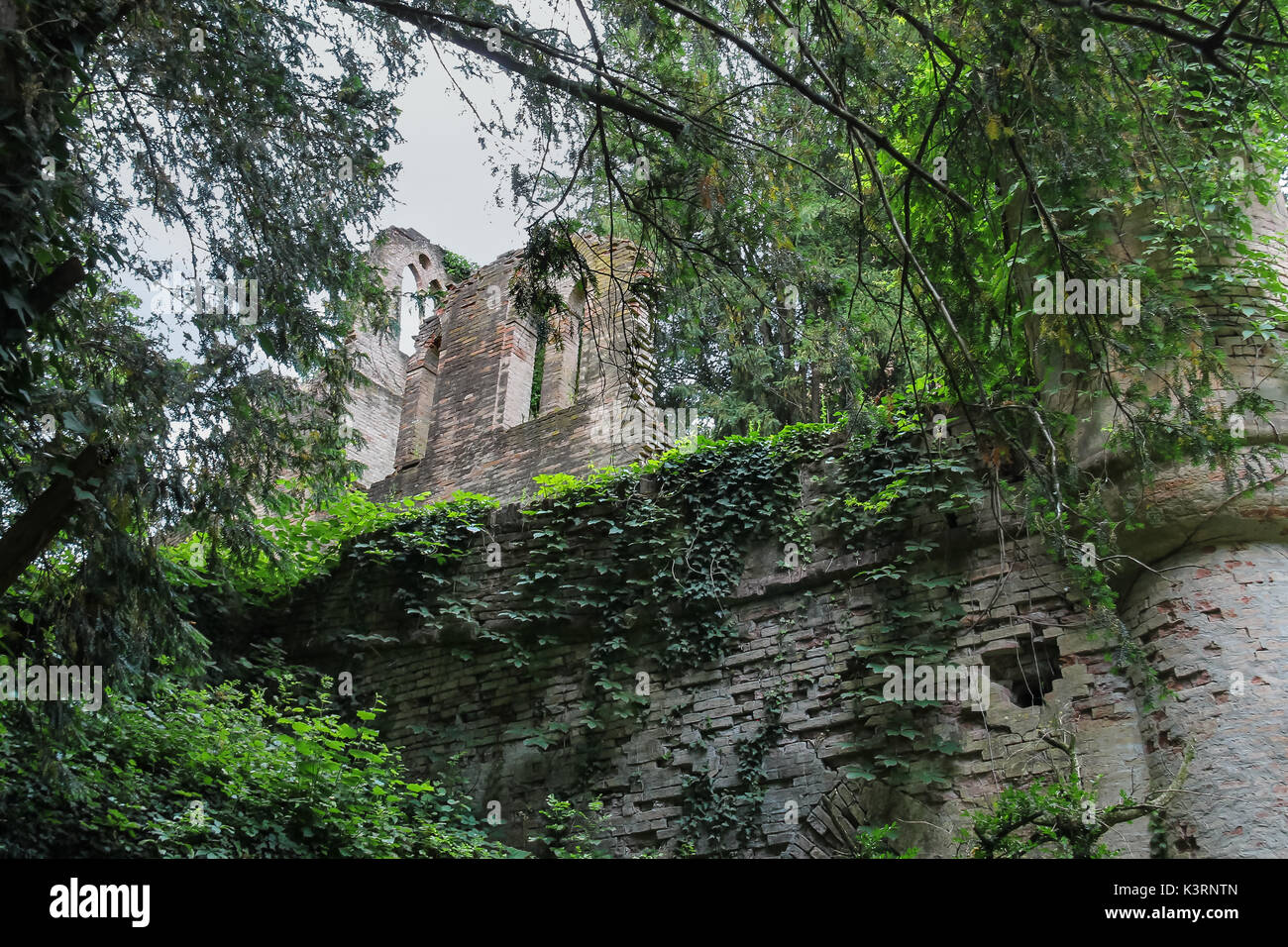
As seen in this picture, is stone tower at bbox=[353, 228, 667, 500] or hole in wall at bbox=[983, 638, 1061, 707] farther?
stone tower at bbox=[353, 228, 667, 500]

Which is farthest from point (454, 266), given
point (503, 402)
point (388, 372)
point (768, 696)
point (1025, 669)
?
point (1025, 669)

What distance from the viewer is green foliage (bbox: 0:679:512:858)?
593cm

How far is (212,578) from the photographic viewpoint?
9875 millimetres

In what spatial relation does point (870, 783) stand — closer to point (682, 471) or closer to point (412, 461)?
point (682, 471)

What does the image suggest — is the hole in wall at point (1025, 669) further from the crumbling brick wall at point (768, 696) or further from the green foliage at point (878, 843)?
the green foliage at point (878, 843)

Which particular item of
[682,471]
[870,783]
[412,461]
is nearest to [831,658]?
[870,783]

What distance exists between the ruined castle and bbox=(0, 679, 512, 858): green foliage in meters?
1.19

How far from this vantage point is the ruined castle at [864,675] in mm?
6352

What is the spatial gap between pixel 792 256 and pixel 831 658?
3.29m

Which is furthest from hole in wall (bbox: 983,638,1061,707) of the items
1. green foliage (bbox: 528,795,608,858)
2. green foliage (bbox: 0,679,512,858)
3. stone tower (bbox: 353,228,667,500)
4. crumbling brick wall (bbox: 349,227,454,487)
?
crumbling brick wall (bbox: 349,227,454,487)

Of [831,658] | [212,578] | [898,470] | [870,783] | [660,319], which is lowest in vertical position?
[870,783]

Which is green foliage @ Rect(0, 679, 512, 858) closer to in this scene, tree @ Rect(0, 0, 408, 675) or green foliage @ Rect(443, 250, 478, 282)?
tree @ Rect(0, 0, 408, 675)

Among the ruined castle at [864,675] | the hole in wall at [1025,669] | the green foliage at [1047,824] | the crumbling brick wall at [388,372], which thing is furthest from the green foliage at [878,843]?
the crumbling brick wall at [388,372]

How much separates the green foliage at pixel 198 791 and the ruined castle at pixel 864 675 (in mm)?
1186
